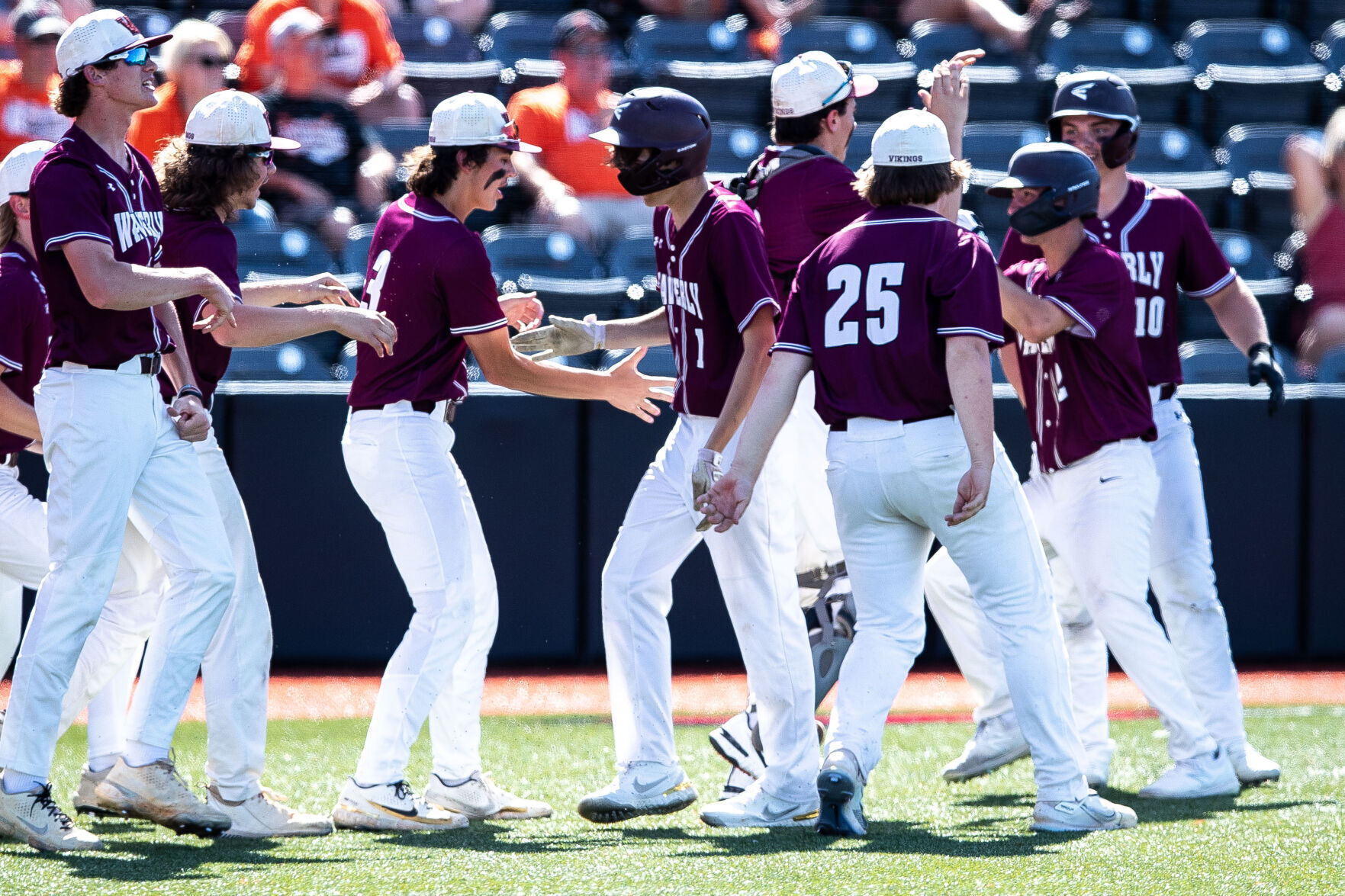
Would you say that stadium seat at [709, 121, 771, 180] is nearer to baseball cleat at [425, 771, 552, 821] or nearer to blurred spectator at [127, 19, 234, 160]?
blurred spectator at [127, 19, 234, 160]

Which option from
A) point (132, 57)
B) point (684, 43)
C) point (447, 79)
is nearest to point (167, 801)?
point (132, 57)

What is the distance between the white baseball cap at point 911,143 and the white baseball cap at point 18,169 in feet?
7.19

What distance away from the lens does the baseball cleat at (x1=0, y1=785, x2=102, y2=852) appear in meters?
3.55

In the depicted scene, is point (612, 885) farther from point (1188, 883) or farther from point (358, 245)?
point (358, 245)

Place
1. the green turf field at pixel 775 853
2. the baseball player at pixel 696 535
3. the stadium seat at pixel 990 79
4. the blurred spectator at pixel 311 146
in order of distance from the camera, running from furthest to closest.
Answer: the stadium seat at pixel 990 79 → the blurred spectator at pixel 311 146 → the baseball player at pixel 696 535 → the green turf field at pixel 775 853

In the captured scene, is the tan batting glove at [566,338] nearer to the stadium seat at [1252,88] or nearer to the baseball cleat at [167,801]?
the baseball cleat at [167,801]

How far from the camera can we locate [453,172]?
4156 mm

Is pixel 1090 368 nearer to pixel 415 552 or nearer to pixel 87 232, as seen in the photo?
pixel 415 552

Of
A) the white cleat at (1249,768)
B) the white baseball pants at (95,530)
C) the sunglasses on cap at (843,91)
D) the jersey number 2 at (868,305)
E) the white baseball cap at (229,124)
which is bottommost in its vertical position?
the white cleat at (1249,768)

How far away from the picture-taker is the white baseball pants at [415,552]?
4000 mm

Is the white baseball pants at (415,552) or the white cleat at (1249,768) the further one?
A: the white cleat at (1249,768)

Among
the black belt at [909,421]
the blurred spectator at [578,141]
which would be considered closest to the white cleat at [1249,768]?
the black belt at [909,421]

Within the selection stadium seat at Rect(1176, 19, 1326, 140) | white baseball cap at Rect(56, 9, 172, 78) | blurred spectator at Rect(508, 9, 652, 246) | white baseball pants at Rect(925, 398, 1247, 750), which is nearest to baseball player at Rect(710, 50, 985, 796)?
white baseball pants at Rect(925, 398, 1247, 750)

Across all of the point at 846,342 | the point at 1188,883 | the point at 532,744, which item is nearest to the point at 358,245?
the point at 532,744
